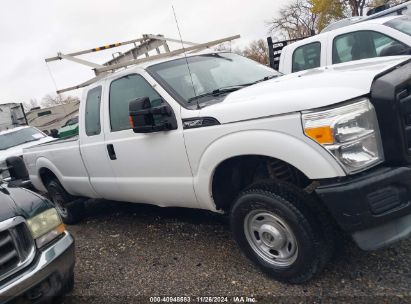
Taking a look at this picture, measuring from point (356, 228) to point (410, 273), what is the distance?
0.73m

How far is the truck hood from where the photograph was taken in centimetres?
242

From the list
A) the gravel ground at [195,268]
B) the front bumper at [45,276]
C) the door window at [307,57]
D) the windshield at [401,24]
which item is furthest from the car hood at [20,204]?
the windshield at [401,24]

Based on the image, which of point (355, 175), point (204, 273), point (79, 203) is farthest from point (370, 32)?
point (79, 203)

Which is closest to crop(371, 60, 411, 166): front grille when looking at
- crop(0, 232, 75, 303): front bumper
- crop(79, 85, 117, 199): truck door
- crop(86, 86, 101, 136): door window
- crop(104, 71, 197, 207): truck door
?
crop(104, 71, 197, 207): truck door

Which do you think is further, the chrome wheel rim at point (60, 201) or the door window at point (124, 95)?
the chrome wheel rim at point (60, 201)

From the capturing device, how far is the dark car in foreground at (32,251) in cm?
258

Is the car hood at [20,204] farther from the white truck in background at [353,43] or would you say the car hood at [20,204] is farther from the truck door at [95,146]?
the white truck in background at [353,43]

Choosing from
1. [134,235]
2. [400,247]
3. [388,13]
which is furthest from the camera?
[388,13]

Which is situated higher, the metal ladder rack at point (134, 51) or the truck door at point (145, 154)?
the metal ladder rack at point (134, 51)

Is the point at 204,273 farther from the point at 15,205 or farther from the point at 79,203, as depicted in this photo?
the point at 79,203

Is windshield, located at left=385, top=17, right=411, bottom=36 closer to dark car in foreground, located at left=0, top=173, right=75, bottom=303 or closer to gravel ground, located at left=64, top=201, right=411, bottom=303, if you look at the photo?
gravel ground, located at left=64, top=201, right=411, bottom=303

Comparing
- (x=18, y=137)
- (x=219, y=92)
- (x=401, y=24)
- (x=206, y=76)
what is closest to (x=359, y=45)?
(x=401, y=24)

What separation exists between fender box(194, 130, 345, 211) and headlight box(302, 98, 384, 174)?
0.21 feet

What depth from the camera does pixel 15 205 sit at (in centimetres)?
287
